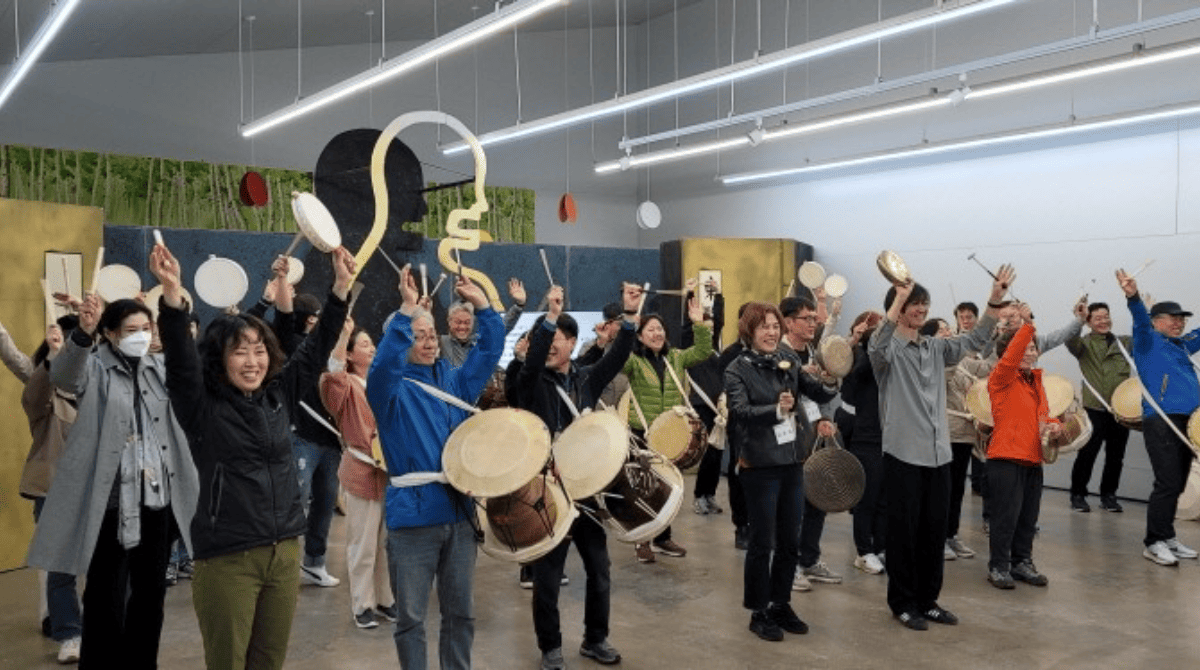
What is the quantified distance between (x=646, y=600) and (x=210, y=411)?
3313mm

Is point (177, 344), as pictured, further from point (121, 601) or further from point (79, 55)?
point (79, 55)

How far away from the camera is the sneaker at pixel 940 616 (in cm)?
519

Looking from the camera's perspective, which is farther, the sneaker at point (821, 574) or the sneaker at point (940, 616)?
the sneaker at point (821, 574)

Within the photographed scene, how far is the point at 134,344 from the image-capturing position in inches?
138

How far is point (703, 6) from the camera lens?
575 inches

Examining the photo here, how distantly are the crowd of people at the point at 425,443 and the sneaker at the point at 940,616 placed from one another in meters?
0.02

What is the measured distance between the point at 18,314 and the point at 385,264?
3.11m

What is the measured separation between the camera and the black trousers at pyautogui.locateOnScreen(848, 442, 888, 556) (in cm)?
617

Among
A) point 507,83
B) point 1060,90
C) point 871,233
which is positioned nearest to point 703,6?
point 507,83

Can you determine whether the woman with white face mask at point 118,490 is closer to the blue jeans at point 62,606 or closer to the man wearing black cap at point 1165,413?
the blue jeans at point 62,606

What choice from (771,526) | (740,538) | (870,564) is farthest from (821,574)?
(771,526)

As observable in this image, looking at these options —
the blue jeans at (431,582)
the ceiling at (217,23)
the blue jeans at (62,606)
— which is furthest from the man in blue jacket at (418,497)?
the ceiling at (217,23)

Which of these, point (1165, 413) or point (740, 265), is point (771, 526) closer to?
point (1165, 413)

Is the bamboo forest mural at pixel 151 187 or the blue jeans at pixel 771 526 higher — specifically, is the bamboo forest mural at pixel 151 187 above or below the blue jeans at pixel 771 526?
above
